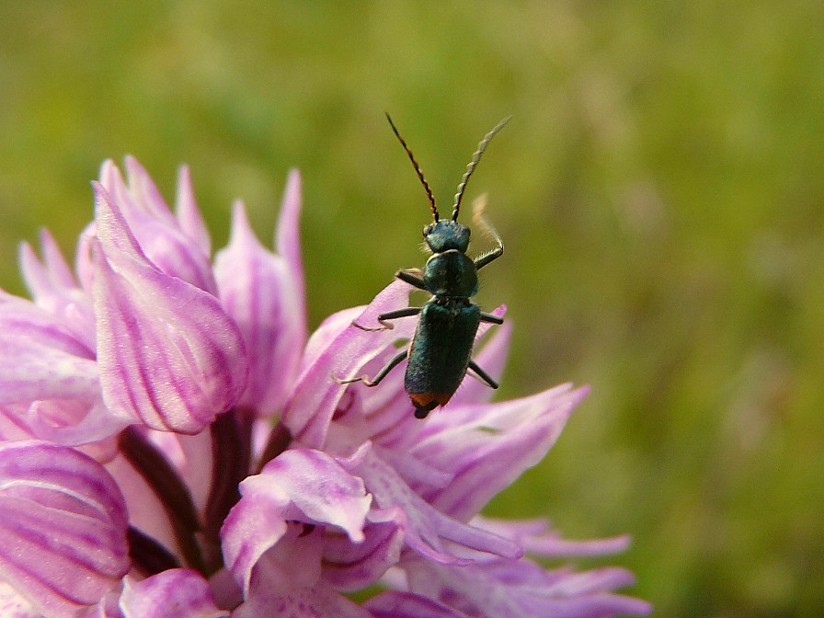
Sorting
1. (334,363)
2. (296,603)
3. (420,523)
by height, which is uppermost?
(334,363)

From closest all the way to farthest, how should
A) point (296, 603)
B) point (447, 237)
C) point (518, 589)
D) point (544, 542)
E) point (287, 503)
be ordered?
point (287, 503) → point (296, 603) → point (447, 237) → point (518, 589) → point (544, 542)

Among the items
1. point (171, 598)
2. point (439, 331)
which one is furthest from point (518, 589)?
point (171, 598)

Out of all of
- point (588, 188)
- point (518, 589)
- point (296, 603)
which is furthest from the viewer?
point (588, 188)

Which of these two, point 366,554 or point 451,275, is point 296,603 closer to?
point 366,554

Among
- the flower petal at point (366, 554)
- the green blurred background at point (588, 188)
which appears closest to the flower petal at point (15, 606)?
the flower petal at point (366, 554)

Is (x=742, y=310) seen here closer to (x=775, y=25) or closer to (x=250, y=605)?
(x=775, y=25)
